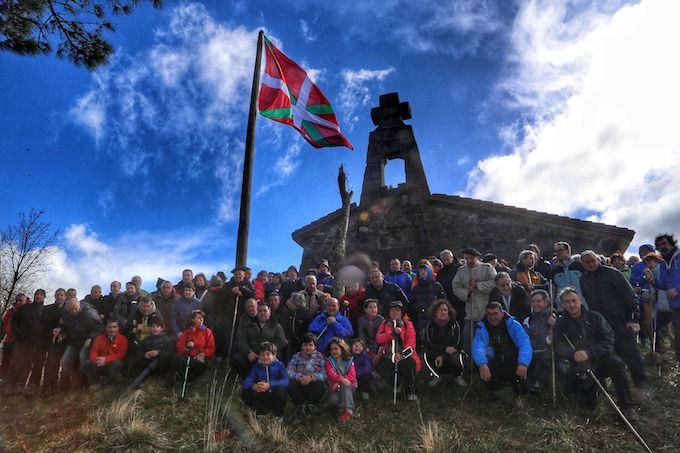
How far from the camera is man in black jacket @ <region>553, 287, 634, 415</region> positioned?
211 inches

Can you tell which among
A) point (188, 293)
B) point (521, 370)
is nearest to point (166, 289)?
point (188, 293)

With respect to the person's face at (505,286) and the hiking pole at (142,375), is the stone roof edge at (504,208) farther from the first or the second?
the hiking pole at (142,375)

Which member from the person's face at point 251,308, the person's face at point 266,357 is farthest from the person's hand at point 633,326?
the person's face at point 251,308

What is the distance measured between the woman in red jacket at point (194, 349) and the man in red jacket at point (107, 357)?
939 millimetres

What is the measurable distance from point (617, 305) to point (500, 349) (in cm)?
180

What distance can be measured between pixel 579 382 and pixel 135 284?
8033 millimetres

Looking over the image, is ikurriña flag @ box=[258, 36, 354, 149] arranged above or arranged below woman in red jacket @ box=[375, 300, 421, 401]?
above

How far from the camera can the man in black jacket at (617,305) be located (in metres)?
5.73

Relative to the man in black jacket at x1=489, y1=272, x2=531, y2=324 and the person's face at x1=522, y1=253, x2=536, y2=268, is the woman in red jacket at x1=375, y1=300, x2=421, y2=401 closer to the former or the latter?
the man in black jacket at x1=489, y1=272, x2=531, y2=324

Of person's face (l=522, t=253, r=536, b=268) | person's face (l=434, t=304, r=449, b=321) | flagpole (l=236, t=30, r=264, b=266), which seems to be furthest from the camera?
person's face (l=522, t=253, r=536, b=268)

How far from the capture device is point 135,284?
8.38 m

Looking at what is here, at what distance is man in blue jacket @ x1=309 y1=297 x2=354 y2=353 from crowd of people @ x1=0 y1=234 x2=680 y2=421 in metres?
0.02

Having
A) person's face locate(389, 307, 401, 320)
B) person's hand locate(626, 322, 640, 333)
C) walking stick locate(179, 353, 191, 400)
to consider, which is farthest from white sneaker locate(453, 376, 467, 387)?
walking stick locate(179, 353, 191, 400)

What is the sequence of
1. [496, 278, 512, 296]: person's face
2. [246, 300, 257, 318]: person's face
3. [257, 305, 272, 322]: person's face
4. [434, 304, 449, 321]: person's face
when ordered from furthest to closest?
[246, 300, 257, 318]: person's face
[257, 305, 272, 322]: person's face
[496, 278, 512, 296]: person's face
[434, 304, 449, 321]: person's face
